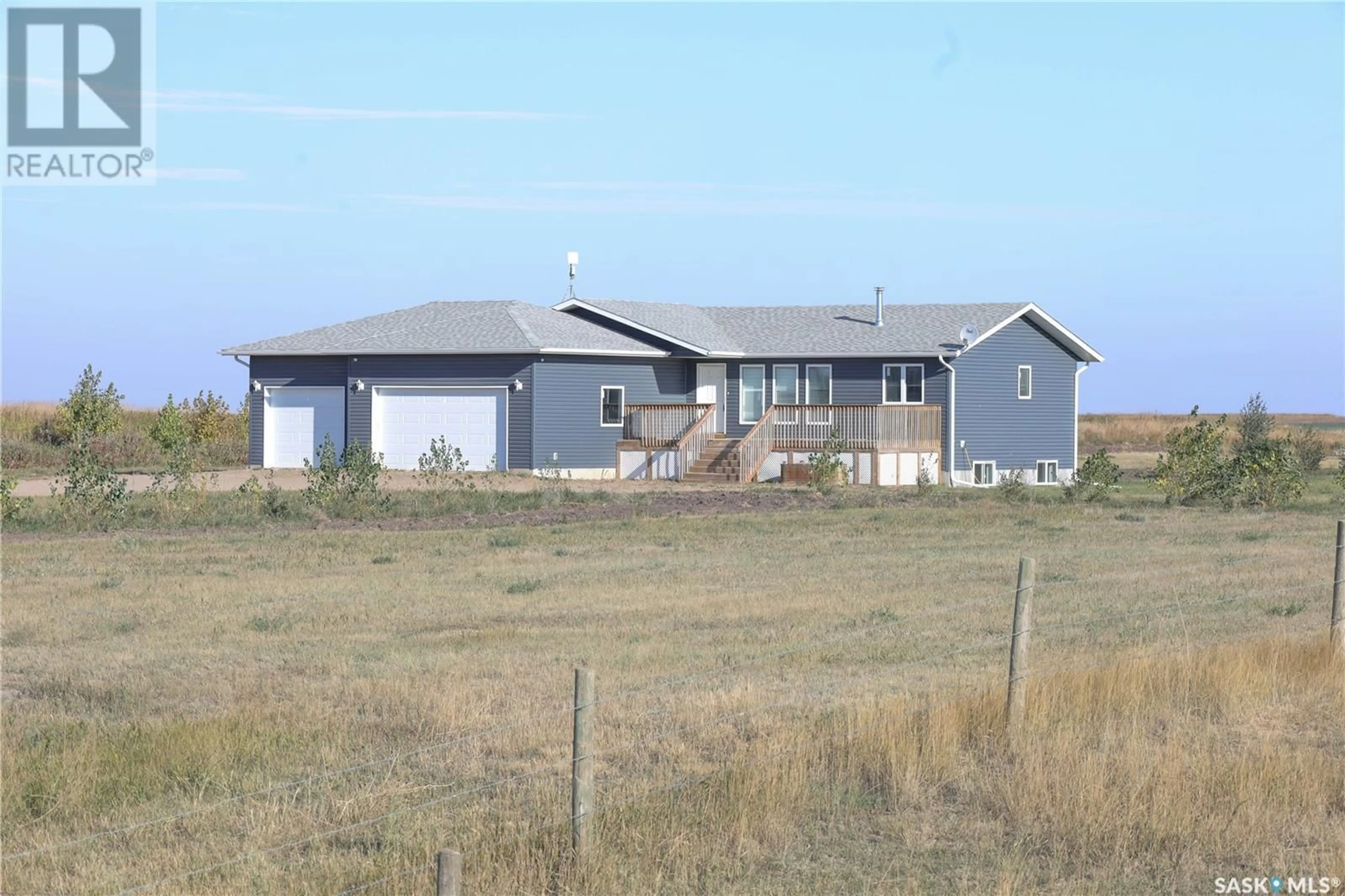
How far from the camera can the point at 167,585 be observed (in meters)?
16.9

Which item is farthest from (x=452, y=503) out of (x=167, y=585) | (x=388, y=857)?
(x=388, y=857)

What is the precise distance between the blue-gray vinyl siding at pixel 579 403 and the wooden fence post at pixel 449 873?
107 feet

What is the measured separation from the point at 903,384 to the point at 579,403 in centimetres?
830

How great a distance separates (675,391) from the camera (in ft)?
137

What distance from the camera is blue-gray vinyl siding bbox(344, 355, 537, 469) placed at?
38.0 meters

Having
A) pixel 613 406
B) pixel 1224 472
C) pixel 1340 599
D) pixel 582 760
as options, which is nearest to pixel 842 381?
pixel 613 406

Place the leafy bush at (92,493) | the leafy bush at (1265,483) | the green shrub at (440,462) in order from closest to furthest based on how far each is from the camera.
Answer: the leafy bush at (92,493)
the leafy bush at (1265,483)
the green shrub at (440,462)

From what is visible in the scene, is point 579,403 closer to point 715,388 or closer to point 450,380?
point 450,380

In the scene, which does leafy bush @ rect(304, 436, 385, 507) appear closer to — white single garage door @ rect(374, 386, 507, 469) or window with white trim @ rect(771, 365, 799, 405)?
white single garage door @ rect(374, 386, 507, 469)

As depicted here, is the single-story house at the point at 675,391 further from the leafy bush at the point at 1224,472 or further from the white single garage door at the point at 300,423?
the leafy bush at the point at 1224,472

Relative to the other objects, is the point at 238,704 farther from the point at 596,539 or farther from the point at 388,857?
the point at 596,539

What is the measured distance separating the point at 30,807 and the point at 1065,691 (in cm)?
602

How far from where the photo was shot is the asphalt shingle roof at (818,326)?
40.8 meters

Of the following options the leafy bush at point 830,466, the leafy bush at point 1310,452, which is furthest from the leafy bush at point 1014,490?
the leafy bush at point 1310,452
